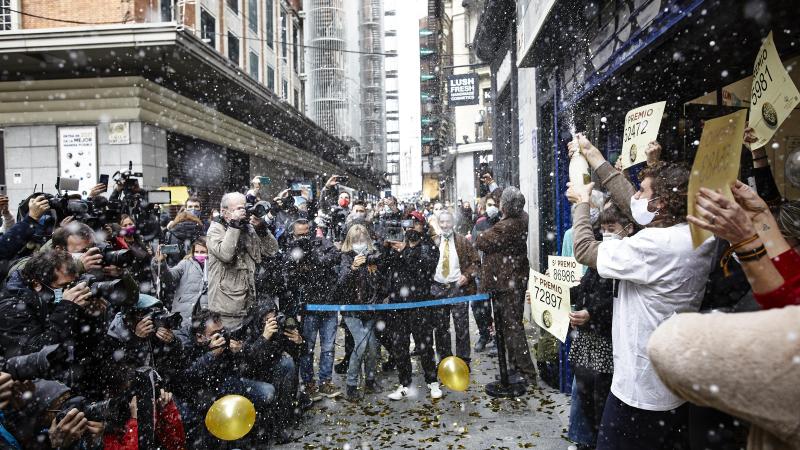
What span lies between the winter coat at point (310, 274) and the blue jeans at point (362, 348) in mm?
420

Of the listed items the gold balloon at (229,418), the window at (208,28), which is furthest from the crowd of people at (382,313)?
the window at (208,28)

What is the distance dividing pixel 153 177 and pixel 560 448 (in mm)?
12083

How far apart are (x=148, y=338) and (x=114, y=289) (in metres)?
0.61

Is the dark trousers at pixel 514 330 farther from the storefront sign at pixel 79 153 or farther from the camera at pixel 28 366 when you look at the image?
the storefront sign at pixel 79 153

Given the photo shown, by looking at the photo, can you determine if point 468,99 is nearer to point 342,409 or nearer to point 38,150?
point 38,150

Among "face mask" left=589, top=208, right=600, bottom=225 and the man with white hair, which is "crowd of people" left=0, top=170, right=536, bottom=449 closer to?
the man with white hair

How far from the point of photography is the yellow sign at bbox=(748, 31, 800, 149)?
2.10m

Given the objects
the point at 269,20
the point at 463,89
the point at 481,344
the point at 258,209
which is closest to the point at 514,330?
the point at 481,344

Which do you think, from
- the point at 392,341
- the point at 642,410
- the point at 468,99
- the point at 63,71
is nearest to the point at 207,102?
the point at 63,71

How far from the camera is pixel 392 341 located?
6199 millimetres

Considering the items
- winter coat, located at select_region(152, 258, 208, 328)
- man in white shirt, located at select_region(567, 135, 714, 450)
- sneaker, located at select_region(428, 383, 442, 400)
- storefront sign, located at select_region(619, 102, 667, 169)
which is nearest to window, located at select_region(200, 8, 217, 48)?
winter coat, located at select_region(152, 258, 208, 328)

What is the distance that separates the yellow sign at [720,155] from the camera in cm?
170

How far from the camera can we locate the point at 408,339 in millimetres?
6148

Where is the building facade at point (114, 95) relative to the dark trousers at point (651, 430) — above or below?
above
